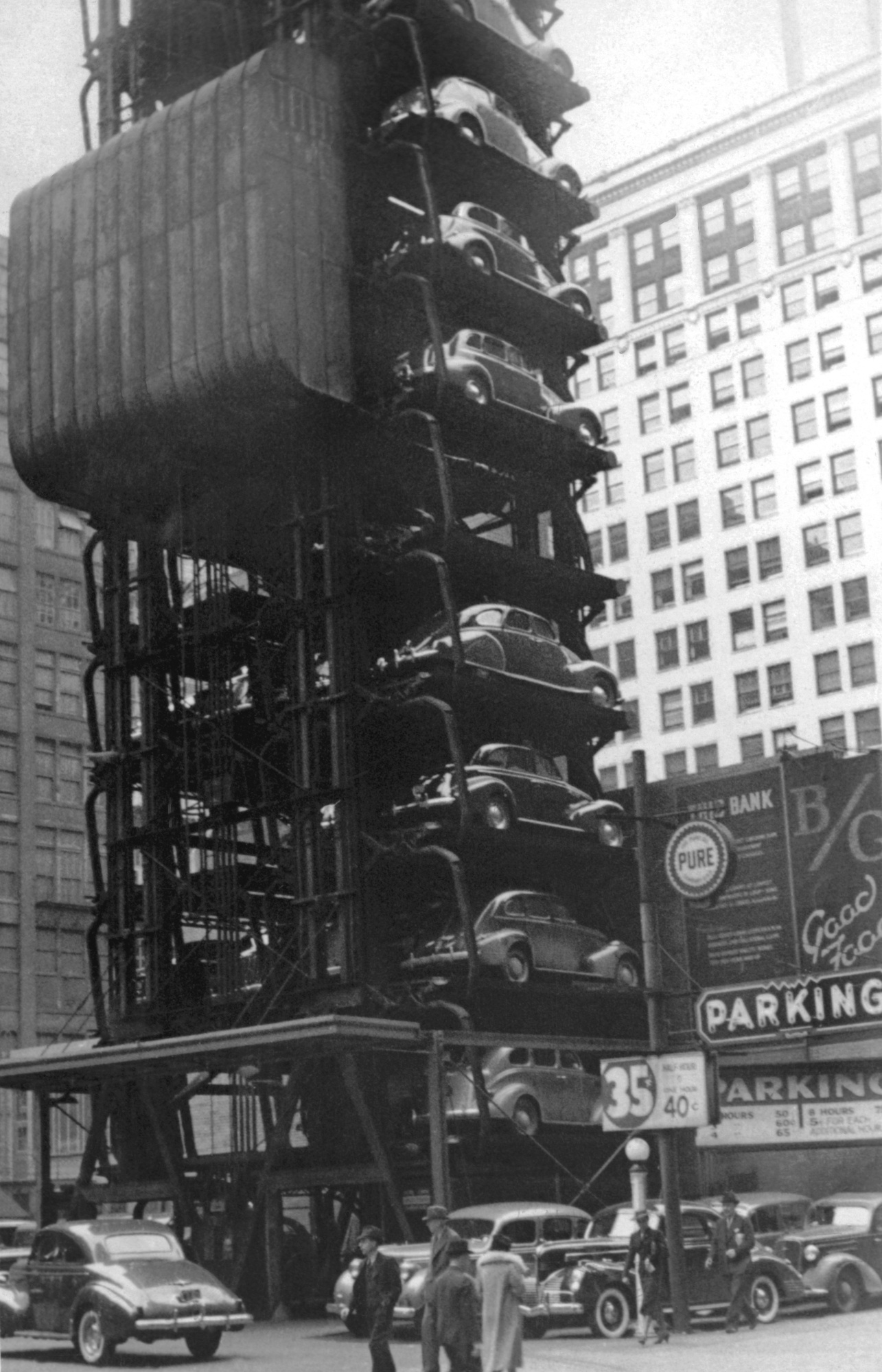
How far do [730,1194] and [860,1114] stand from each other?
11004mm

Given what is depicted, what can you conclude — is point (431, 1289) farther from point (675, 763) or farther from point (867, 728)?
point (675, 763)

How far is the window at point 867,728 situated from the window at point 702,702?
203 inches

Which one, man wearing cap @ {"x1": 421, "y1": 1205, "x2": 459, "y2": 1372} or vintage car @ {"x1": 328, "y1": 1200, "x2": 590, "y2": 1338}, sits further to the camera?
vintage car @ {"x1": 328, "y1": 1200, "x2": 590, "y2": 1338}

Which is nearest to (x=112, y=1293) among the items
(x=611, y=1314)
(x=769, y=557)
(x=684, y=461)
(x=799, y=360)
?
(x=611, y=1314)

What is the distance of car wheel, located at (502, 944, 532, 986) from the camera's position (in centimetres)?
4078

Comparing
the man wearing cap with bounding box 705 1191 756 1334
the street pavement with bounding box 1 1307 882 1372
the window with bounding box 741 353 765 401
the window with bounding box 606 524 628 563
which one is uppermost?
the window with bounding box 741 353 765 401

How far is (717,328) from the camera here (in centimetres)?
5178

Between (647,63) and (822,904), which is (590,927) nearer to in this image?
(822,904)

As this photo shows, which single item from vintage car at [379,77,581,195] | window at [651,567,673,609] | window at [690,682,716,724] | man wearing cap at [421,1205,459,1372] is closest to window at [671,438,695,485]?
window at [651,567,673,609]

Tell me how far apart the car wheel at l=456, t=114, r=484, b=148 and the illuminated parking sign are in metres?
19.7

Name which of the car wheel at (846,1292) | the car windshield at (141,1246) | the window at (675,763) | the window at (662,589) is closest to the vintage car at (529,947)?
the car wheel at (846,1292)

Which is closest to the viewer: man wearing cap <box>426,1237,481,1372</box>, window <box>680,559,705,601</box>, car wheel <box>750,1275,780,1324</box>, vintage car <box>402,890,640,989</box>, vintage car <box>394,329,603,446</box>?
man wearing cap <box>426,1237,481,1372</box>

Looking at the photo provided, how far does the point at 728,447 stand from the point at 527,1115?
2031 cm

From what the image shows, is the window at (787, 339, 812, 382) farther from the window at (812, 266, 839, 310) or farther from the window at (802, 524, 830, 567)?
the window at (802, 524, 830, 567)
